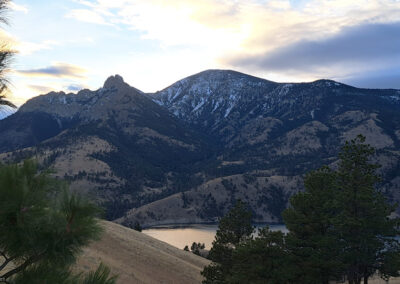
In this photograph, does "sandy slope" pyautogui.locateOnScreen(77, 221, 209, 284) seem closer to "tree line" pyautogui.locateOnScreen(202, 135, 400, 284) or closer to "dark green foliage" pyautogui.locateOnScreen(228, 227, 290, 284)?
"tree line" pyautogui.locateOnScreen(202, 135, 400, 284)

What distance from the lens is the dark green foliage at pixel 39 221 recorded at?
13.6ft

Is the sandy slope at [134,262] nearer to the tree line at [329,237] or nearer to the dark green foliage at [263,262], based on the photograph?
the tree line at [329,237]

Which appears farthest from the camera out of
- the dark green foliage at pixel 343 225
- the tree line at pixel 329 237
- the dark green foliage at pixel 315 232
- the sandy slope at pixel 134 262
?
the sandy slope at pixel 134 262

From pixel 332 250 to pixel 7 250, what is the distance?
26793 millimetres

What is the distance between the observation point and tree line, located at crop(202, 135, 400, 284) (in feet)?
85.4

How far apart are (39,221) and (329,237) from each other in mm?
26119

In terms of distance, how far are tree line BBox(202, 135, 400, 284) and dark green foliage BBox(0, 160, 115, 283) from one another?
2275 cm

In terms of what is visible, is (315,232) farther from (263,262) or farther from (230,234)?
(230,234)

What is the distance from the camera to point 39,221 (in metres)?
4.29

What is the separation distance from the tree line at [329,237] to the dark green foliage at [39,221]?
74.6ft

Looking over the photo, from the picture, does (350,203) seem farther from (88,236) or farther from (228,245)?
(88,236)

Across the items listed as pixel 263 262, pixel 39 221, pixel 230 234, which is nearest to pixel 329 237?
pixel 263 262

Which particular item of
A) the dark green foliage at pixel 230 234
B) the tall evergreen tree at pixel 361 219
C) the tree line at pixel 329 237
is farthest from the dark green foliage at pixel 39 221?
the dark green foliage at pixel 230 234

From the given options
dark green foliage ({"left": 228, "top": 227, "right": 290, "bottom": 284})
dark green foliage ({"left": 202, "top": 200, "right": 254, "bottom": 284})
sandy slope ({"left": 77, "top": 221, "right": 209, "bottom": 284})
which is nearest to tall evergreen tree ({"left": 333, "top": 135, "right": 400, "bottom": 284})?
dark green foliage ({"left": 228, "top": 227, "right": 290, "bottom": 284})
